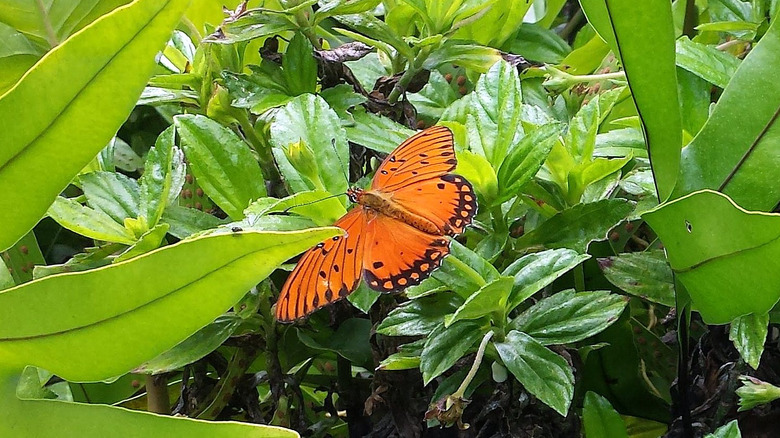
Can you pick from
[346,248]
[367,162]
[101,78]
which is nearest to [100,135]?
[101,78]

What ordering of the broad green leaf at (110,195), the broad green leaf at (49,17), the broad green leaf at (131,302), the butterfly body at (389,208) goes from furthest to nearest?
the broad green leaf at (49,17)
the broad green leaf at (110,195)
the butterfly body at (389,208)
the broad green leaf at (131,302)

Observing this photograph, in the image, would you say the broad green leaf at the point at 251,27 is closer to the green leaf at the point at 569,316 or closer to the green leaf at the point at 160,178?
the green leaf at the point at 160,178

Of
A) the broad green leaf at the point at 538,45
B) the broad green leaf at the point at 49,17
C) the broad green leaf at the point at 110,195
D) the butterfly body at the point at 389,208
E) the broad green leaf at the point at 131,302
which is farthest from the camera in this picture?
the broad green leaf at the point at 538,45

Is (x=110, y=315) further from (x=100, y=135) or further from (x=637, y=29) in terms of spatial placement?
(x=637, y=29)

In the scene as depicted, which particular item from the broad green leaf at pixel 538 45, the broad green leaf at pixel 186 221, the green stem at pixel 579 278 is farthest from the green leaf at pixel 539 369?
the broad green leaf at pixel 538 45

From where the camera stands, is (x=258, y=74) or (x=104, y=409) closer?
(x=104, y=409)

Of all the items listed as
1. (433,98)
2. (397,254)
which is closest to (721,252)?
(397,254)
